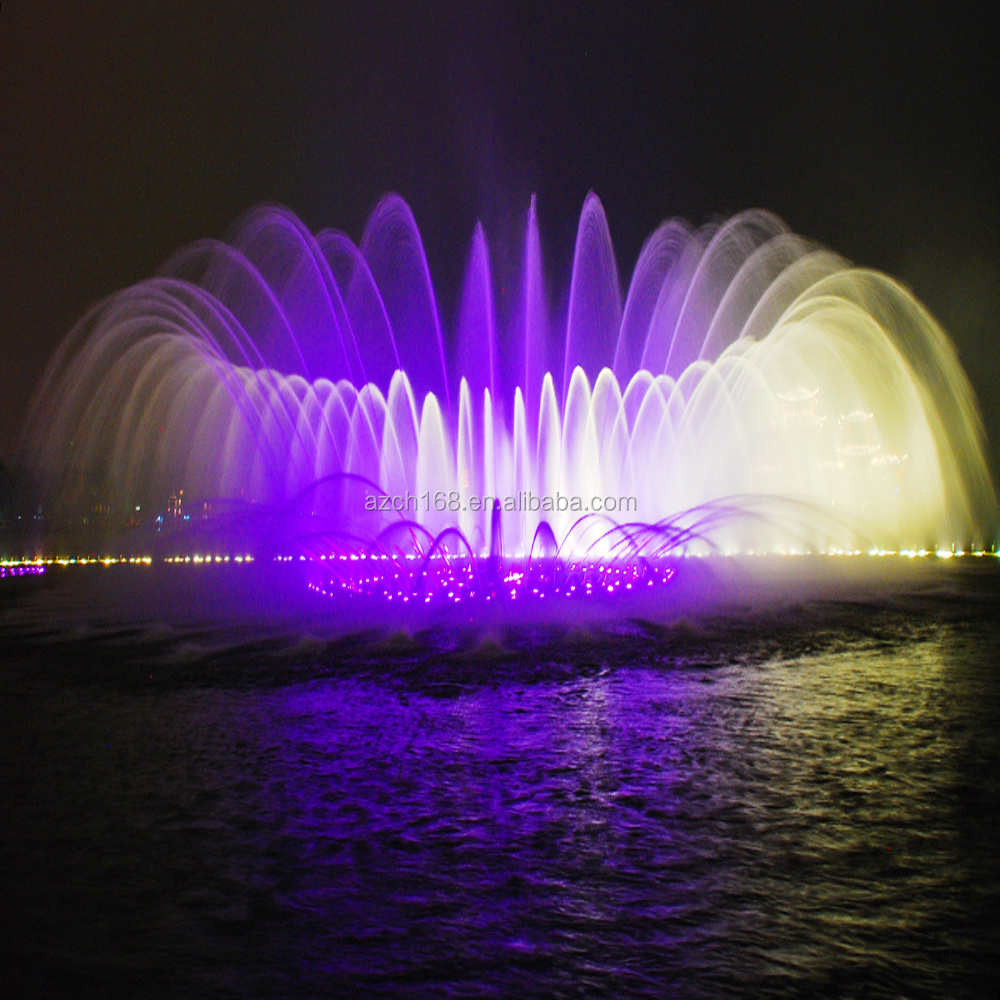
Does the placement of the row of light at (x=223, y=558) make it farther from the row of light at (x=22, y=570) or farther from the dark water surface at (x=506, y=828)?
the dark water surface at (x=506, y=828)

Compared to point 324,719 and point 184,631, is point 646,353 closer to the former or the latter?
point 184,631

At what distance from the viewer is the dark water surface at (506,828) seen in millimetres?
4340

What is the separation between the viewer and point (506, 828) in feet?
20.2

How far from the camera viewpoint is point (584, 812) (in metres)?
6.48

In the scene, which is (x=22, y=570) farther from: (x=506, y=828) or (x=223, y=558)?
(x=506, y=828)

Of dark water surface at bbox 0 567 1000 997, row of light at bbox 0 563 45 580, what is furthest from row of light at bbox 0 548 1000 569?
dark water surface at bbox 0 567 1000 997

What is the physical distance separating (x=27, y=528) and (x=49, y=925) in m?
77.9

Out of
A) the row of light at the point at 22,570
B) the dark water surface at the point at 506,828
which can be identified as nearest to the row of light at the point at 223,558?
the row of light at the point at 22,570

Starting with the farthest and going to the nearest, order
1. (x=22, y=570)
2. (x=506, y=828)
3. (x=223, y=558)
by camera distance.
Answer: (x=223, y=558) < (x=22, y=570) < (x=506, y=828)

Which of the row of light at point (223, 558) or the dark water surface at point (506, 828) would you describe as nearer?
the dark water surface at point (506, 828)

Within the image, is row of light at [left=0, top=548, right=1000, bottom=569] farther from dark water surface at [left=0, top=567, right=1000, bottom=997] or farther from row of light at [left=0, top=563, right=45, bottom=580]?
dark water surface at [left=0, top=567, right=1000, bottom=997]

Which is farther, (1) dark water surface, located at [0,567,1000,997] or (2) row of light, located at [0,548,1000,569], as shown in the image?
(2) row of light, located at [0,548,1000,569]

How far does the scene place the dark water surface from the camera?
171 inches

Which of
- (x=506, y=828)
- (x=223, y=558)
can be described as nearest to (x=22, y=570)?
(x=223, y=558)
